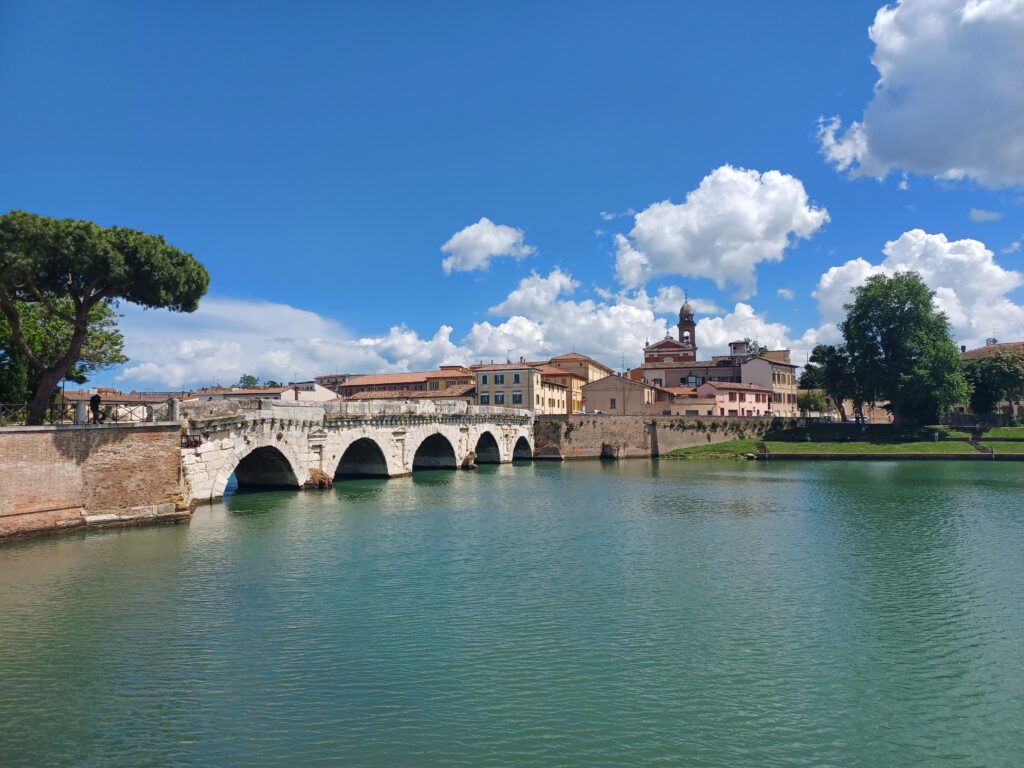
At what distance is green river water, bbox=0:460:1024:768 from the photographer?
1073 centimetres

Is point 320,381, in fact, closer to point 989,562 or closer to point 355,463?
point 355,463

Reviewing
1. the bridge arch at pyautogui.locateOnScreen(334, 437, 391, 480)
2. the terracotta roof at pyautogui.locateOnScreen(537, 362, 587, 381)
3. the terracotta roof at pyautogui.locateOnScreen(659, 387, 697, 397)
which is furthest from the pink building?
the bridge arch at pyautogui.locateOnScreen(334, 437, 391, 480)

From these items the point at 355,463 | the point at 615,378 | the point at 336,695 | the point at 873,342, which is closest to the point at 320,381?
the point at 615,378

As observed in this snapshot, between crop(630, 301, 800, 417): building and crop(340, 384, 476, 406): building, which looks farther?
crop(630, 301, 800, 417): building

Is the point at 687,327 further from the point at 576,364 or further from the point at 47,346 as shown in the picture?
the point at 47,346

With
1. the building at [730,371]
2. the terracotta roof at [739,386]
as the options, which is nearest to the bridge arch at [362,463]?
the terracotta roof at [739,386]

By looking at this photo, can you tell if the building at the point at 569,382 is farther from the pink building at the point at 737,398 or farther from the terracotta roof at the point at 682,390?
the pink building at the point at 737,398

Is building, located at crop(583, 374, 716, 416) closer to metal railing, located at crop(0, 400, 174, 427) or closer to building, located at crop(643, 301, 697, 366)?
building, located at crop(643, 301, 697, 366)

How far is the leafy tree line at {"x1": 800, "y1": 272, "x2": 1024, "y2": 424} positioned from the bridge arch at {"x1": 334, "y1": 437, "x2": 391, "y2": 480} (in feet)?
186

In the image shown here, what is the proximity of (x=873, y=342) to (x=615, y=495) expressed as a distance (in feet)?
170

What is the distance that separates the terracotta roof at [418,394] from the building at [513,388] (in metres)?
2.50

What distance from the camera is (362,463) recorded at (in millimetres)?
48438

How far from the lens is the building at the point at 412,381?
311 ft

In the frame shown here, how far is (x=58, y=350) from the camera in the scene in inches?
1542
